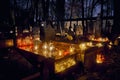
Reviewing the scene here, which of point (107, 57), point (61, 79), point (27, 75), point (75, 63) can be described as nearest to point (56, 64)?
point (61, 79)

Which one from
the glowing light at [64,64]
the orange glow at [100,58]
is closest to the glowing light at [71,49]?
the glowing light at [64,64]

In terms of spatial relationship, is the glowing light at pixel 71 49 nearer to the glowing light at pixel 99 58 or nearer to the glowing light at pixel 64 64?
the glowing light at pixel 64 64

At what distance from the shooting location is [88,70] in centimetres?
696

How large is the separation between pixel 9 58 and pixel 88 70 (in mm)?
3719

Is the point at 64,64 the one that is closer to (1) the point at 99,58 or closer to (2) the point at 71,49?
(2) the point at 71,49

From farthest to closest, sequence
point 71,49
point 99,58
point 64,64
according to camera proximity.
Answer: point 99,58
point 71,49
point 64,64

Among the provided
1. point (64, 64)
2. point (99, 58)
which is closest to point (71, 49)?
point (64, 64)

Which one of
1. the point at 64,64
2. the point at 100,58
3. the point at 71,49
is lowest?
the point at 100,58

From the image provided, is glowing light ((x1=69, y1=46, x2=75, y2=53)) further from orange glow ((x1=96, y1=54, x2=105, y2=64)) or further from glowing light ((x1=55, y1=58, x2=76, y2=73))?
orange glow ((x1=96, y1=54, x2=105, y2=64))

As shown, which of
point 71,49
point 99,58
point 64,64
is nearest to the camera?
point 64,64

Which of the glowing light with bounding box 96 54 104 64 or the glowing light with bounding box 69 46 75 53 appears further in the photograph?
the glowing light with bounding box 96 54 104 64

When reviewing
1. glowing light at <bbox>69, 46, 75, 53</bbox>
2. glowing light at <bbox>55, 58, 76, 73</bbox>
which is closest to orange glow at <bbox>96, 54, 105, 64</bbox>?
glowing light at <bbox>69, 46, 75, 53</bbox>

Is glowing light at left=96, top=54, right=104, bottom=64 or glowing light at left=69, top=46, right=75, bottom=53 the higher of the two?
glowing light at left=69, top=46, right=75, bottom=53

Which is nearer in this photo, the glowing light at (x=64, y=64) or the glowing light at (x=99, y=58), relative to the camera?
the glowing light at (x=64, y=64)
